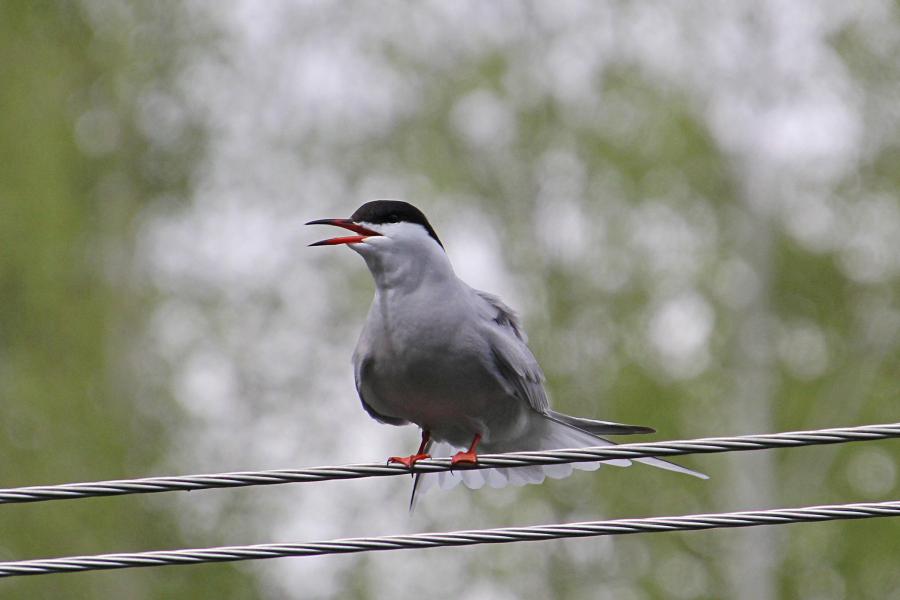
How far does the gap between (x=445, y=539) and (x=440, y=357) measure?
50.2 inches

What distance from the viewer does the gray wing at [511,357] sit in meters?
4.44

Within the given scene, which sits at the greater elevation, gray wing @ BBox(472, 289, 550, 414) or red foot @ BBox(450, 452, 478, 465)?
gray wing @ BBox(472, 289, 550, 414)

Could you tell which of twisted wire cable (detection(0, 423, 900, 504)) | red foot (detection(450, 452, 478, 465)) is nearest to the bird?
red foot (detection(450, 452, 478, 465))

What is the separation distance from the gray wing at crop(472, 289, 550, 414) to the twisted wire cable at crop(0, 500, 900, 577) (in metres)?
1.28

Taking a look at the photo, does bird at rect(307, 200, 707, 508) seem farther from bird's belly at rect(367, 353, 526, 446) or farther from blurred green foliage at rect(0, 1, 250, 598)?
blurred green foliage at rect(0, 1, 250, 598)

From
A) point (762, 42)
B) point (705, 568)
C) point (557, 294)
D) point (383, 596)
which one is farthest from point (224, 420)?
point (762, 42)

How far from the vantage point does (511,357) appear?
14.5 feet

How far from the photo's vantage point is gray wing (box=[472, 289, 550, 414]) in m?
4.44

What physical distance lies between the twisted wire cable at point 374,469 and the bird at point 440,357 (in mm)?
949

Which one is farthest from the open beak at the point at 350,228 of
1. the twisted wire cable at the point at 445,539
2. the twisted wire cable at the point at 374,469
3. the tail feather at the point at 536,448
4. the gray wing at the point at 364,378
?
the twisted wire cable at the point at 445,539

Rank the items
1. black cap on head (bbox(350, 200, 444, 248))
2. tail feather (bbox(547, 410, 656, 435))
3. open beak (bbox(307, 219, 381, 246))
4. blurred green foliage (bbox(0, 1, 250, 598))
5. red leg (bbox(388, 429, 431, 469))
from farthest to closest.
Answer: blurred green foliage (bbox(0, 1, 250, 598)) < black cap on head (bbox(350, 200, 444, 248)) < open beak (bbox(307, 219, 381, 246)) < tail feather (bbox(547, 410, 656, 435)) < red leg (bbox(388, 429, 431, 469))

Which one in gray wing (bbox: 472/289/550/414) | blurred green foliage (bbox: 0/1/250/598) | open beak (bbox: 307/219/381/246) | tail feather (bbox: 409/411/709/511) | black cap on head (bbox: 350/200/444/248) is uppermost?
blurred green foliage (bbox: 0/1/250/598)

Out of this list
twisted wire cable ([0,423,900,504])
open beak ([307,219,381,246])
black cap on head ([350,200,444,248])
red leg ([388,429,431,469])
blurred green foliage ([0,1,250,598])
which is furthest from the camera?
blurred green foliage ([0,1,250,598])

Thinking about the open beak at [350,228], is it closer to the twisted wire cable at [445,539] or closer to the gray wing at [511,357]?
the gray wing at [511,357]
